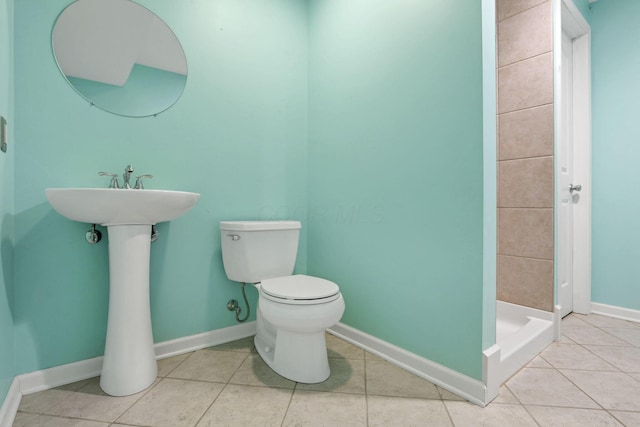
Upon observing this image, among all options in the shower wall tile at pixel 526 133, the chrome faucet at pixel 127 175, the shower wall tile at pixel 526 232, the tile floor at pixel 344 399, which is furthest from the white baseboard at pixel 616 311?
the chrome faucet at pixel 127 175

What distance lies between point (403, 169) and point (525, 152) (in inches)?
36.7

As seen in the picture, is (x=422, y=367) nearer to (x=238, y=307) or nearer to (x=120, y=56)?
(x=238, y=307)

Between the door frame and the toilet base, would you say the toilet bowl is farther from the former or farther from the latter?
the door frame

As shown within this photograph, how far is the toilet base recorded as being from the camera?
4.17ft

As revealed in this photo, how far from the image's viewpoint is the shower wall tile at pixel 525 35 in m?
1.69

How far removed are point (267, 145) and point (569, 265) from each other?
90.9 inches

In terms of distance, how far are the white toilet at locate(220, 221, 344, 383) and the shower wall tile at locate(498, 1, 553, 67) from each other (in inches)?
67.8

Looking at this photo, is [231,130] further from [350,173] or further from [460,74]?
[460,74]

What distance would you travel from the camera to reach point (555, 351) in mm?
1568

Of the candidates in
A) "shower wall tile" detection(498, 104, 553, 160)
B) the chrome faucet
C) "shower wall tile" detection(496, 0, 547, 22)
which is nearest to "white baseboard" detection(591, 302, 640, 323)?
"shower wall tile" detection(498, 104, 553, 160)

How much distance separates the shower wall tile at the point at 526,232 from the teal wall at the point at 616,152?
2.76 ft

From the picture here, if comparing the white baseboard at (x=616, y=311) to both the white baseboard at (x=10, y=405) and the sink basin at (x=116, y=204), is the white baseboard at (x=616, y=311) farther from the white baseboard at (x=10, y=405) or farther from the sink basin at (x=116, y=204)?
the white baseboard at (x=10, y=405)

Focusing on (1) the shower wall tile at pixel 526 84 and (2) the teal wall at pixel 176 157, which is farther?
(1) the shower wall tile at pixel 526 84

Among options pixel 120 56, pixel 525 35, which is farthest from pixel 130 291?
pixel 525 35
